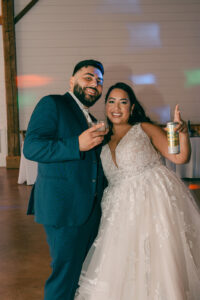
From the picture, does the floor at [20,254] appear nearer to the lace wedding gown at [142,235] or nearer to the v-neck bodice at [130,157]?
the lace wedding gown at [142,235]

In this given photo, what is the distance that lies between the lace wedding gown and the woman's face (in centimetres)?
15

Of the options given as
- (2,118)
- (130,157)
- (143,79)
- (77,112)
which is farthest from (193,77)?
(77,112)

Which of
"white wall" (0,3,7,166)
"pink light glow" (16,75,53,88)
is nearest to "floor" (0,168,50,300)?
"white wall" (0,3,7,166)

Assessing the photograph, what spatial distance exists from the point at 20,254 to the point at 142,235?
4.62 feet

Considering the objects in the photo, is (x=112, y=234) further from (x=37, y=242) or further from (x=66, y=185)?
(x=37, y=242)

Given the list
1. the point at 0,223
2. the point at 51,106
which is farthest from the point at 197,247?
the point at 0,223

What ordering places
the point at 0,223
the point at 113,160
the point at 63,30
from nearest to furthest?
1. the point at 113,160
2. the point at 0,223
3. the point at 63,30

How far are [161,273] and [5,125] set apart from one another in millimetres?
6328

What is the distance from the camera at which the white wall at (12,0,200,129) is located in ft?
22.0

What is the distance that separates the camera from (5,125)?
7031 millimetres

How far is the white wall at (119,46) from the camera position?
22.0 ft

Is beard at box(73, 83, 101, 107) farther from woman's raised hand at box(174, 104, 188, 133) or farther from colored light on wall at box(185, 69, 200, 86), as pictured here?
colored light on wall at box(185, 69, 200, 86)

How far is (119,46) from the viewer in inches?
267

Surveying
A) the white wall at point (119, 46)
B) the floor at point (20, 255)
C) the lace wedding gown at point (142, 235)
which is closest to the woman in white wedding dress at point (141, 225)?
the lace wedding gown at point (142, 235)
